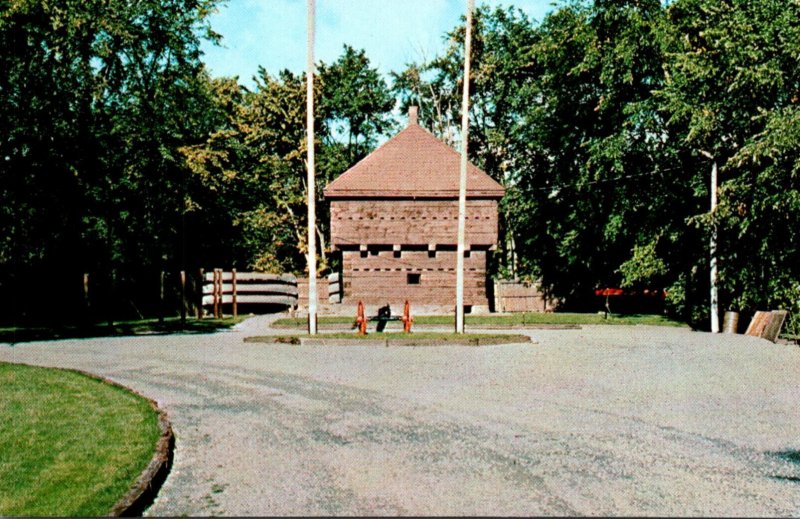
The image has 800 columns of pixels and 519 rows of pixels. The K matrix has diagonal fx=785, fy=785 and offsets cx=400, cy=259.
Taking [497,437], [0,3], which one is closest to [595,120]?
[0,3]

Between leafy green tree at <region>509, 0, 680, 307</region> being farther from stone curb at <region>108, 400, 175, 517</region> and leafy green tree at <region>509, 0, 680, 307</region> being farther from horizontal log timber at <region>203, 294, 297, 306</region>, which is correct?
stone curb at <region>108, 400, 175, 517</region>

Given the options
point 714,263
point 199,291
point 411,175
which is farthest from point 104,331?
point 714,263

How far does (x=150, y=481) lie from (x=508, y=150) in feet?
155

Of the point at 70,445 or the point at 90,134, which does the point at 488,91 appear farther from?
the point at 70,445

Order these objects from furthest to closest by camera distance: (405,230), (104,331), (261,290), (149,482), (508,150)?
(508,150) → (261,290) → (405,230) → (104,331) → (149,482)

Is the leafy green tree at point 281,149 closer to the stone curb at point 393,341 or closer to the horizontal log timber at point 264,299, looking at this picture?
the horizontal log timber at point 264,299

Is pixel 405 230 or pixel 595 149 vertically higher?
pixel 595 149

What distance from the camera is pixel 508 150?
5178 centimetres

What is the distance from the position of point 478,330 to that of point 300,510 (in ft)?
65.3

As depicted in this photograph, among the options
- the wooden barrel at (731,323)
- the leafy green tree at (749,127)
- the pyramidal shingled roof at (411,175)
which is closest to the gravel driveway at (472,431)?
the leafy green tree at (749,127)

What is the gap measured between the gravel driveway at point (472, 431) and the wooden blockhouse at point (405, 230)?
65.7 feet

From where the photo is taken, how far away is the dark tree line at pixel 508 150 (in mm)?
22438

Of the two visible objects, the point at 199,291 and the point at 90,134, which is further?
the point at 199,291

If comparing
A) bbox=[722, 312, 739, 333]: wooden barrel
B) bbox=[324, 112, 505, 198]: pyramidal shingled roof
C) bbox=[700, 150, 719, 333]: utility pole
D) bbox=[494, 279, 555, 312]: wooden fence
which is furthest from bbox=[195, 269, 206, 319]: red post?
bbox=[722, 312, 739, 333]: wooden barrel
